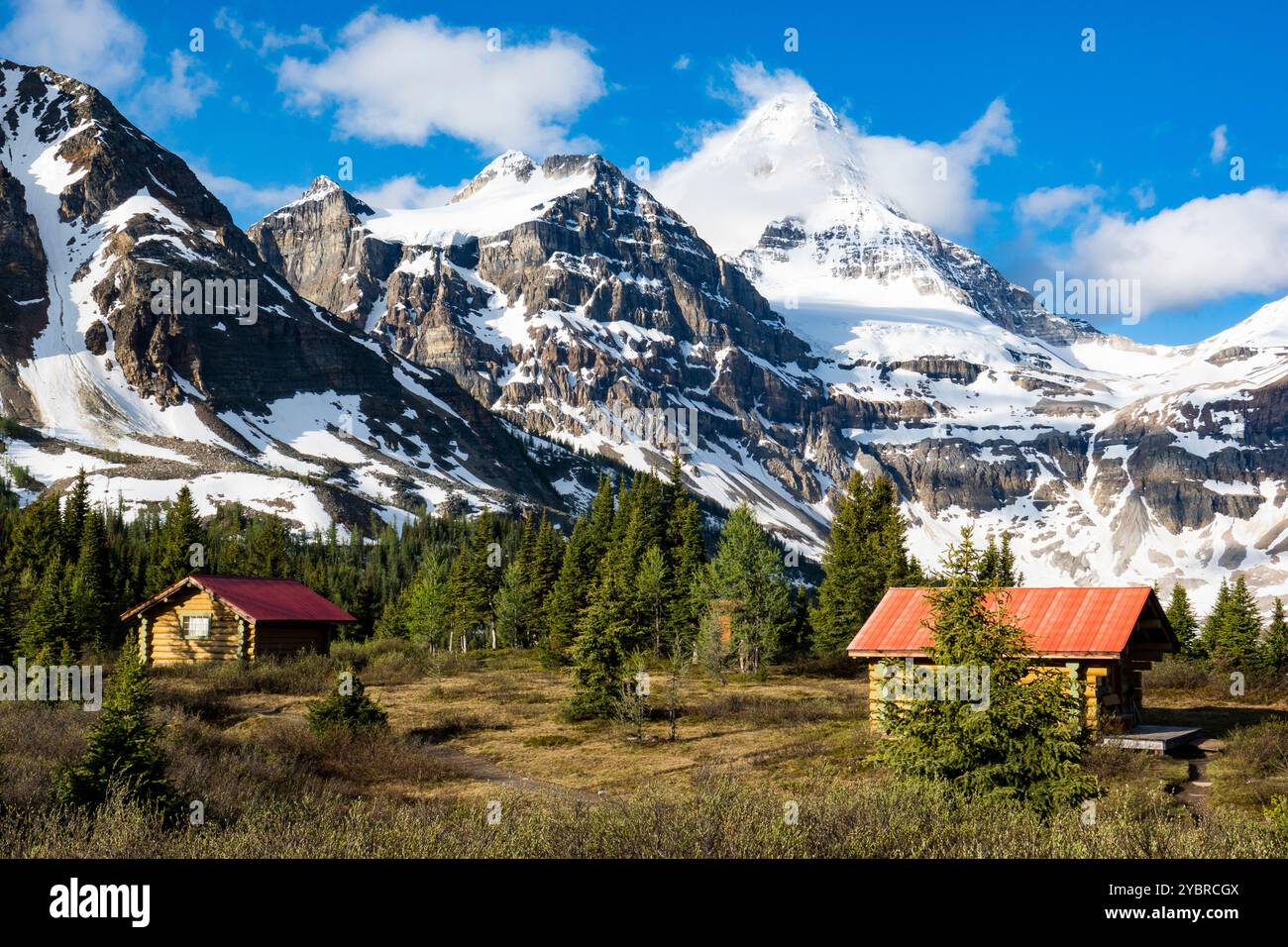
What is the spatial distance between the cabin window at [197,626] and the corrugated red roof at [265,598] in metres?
1.54

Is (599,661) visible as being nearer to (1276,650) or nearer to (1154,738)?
(1154,738)

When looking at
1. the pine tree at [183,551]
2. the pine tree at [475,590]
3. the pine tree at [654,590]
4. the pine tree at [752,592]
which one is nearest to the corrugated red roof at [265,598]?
the pine tree at [654,590]

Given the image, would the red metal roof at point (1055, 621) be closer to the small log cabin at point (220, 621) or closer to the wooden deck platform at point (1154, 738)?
the wooden deck platform at point (1154, 738)

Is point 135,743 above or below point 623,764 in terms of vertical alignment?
above

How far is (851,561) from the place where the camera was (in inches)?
2127

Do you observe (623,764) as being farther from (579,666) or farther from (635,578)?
(635,578)

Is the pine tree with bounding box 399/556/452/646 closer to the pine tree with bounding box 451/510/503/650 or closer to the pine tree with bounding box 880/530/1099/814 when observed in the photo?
the pine tree with bounding box 451/510/503/650

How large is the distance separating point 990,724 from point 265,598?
145 ft

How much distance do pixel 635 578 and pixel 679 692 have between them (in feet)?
57.7

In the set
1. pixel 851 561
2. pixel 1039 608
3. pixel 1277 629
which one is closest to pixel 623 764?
pixel 1039 608

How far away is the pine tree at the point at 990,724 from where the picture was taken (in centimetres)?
1309

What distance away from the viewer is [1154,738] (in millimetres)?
25266

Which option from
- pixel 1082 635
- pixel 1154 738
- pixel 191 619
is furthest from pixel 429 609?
pixel 1154 738

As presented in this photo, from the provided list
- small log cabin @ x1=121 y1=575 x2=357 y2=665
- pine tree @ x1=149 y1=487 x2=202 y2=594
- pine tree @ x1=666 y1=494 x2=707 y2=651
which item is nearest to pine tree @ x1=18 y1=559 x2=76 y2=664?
small log cabin @ x1=121 y1=575 x2=357 y2=665
